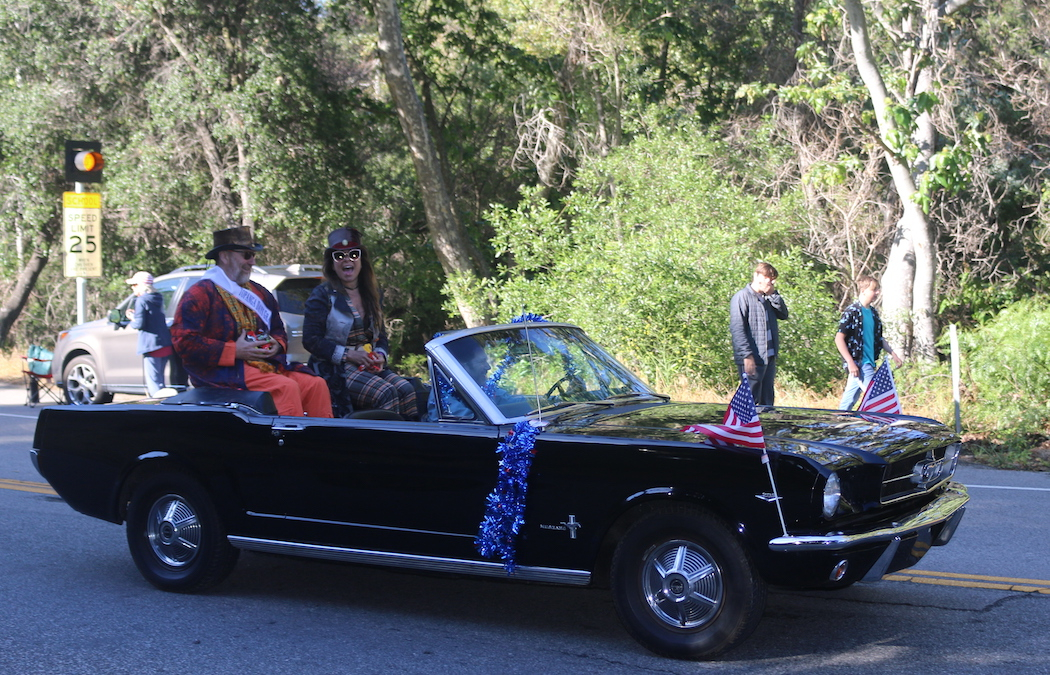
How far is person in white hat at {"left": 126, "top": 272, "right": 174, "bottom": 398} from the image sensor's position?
43.0ft

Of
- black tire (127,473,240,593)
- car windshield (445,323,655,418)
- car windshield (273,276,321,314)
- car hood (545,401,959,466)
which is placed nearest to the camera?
car hood (545,401,959,466)

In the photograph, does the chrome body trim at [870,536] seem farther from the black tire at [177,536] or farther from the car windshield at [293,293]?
the car windshield at [293,293]

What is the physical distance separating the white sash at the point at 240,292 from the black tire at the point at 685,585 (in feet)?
9.85

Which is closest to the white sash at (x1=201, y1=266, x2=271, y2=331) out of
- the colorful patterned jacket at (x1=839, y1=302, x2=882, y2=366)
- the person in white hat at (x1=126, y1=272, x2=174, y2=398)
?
the colorful patterned jacket at (x1=839, y1=302, x2=882, y2=366)

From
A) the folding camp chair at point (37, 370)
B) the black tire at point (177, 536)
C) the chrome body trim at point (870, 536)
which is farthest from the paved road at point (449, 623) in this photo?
the folding camp chair at point (37, 370)

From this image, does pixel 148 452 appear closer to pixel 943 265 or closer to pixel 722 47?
pixel 943 265

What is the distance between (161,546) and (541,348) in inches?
95.3

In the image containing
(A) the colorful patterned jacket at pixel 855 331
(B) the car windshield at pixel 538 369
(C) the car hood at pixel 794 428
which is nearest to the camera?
(C) the car hood at pixel 794 428

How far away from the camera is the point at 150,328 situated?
13211 millimetres

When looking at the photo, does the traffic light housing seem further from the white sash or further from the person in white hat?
the white sash

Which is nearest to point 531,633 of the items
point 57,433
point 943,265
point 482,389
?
point 482,389

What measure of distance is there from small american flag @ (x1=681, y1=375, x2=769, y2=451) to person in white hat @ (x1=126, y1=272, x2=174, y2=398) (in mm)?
9739

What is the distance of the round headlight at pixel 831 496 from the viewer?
14.6 feet

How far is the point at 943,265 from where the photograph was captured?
2012cm
